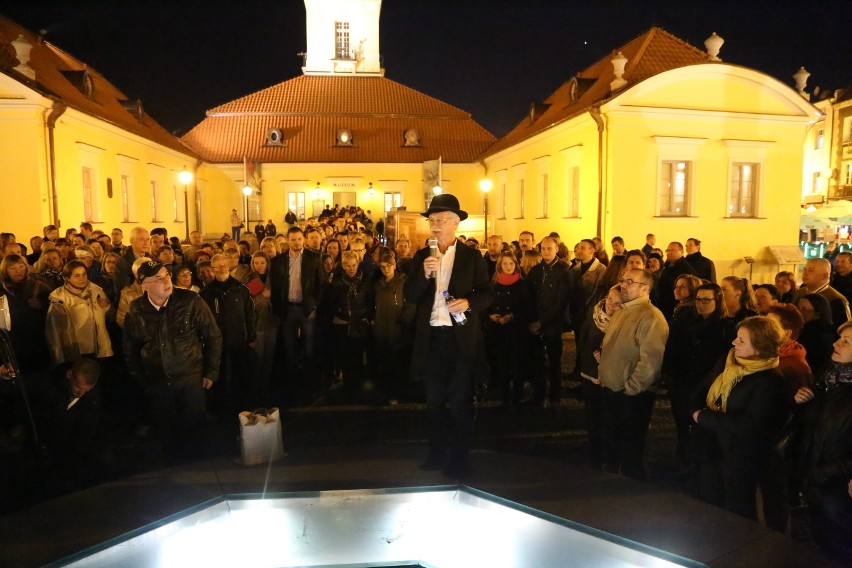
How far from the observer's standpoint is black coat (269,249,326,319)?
8.22m

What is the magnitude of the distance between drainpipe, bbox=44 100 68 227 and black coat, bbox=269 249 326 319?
35.1 feet

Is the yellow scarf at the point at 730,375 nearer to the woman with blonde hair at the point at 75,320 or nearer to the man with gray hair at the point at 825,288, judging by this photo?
the man with gray hair at the point at 825,288

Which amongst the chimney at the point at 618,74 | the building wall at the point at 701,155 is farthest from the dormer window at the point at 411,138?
the chimney at the point at 618,74

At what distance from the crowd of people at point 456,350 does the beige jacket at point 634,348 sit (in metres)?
0.01

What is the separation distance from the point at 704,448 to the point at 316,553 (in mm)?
2938

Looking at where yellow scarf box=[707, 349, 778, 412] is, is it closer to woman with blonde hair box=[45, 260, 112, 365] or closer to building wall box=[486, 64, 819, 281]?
woman with blonde hair box=[45, 260, 112, 365]

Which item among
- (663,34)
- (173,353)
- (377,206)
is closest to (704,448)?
(173,353)

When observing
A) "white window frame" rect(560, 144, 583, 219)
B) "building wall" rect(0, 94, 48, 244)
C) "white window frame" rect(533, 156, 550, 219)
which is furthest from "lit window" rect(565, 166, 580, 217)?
"building wall" rect(0, 94, 48, 244)

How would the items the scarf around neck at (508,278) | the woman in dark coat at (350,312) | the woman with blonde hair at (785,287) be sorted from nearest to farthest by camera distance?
the woman with blonde hair at (785,287) < the scarf around neck at (508,278) < the woman in dark coat at (350,312)

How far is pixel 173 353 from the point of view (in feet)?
17.5

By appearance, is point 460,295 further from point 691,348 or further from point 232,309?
point 232,309

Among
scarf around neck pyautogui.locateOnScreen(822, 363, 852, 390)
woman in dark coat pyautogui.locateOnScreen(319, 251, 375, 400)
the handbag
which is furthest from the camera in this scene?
woman in dark coat pyautogui.locateOnScreen(319, 251, 375, 400)

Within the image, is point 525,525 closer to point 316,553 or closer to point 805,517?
point 316,553

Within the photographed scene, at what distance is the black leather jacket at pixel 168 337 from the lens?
17.5ft
